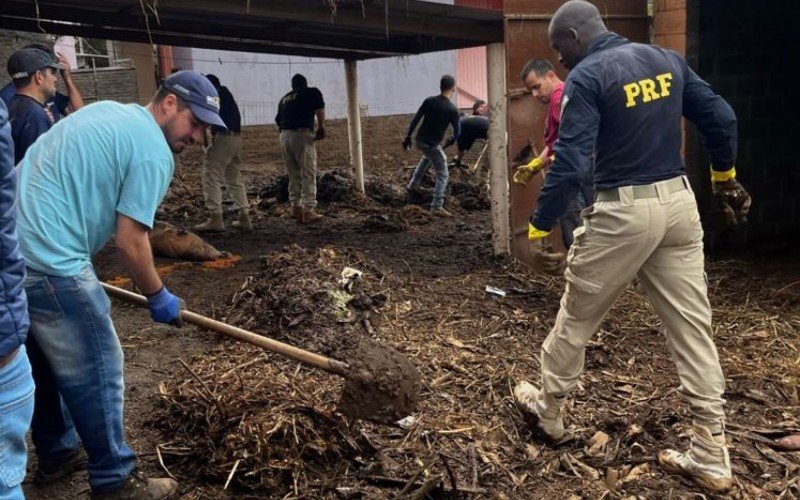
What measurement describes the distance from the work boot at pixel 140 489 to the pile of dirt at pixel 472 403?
0.23m

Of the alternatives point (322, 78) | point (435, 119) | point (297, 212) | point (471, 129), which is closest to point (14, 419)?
point (297, 212)

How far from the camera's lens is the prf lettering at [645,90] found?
338 cm

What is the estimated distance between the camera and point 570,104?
3.38 m

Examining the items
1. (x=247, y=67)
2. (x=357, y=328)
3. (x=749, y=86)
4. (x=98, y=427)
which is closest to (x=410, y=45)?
(x=749, y=86)

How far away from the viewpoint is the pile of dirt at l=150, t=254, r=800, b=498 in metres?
3.54

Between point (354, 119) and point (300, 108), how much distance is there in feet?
6.05

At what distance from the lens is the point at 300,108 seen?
9.73 m

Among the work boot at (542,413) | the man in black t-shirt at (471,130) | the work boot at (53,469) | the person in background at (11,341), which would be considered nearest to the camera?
the person in background at (11,341)

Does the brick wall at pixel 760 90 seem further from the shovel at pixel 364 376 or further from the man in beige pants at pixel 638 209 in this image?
the shovel at pixel 364 376

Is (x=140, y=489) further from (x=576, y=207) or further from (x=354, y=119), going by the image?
(x=354, y=119)

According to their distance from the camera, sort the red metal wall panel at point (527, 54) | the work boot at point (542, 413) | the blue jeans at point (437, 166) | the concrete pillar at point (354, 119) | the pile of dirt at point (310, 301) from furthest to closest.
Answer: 1. the concrete pillar at point (354, 119)
2. the blue jeans at point (437, 166)
3. the red metal wall panel at point (527, 54)
4. the pile of dirt at point (310, 301)
5. the work boot at point (542, 413)

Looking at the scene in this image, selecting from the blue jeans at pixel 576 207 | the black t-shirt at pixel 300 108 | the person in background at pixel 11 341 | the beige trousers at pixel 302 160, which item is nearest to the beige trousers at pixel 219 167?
the beige trousers at pixel 302 160

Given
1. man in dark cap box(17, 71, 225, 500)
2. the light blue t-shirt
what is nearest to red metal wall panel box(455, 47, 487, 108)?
man in dark cap box(17, 71, 225, 500)

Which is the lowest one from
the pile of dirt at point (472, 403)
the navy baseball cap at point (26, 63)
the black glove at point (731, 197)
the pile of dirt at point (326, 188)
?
the pile of dirt at point (472, 403)
